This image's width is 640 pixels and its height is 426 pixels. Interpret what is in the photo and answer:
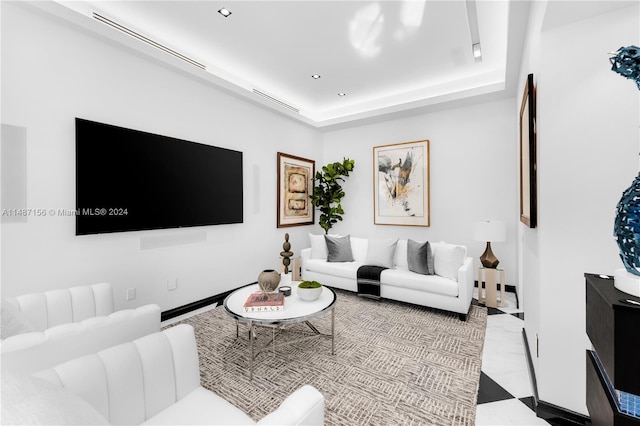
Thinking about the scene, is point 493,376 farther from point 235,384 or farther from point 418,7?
point 418,7

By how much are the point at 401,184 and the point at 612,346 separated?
Answer: 423 cm

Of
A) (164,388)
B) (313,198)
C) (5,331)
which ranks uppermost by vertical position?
(313,198)

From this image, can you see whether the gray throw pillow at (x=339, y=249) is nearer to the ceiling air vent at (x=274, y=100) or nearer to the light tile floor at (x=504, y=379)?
the light tile floor at (x=504, y=379)

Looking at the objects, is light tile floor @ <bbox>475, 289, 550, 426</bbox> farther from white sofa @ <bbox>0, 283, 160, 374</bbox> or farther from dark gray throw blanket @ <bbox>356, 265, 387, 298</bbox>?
white sofa @ <bbox>0, 283, 160, 374</bbox>

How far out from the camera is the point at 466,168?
4.29 m

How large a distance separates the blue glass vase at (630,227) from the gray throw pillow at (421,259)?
8.64 ft

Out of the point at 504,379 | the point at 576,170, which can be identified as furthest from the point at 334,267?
the point at 576,170

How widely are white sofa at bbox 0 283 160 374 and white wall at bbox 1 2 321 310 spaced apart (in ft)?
1.92

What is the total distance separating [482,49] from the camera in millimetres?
3311

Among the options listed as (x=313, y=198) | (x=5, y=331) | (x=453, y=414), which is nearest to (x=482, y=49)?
(x=313, y=198)

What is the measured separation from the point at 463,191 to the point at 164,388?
14.6ft

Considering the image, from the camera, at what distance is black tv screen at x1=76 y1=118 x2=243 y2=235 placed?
248 cm

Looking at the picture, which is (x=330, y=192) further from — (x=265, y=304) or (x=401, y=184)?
(x=265, y=304)

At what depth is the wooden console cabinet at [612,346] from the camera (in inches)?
29.1
